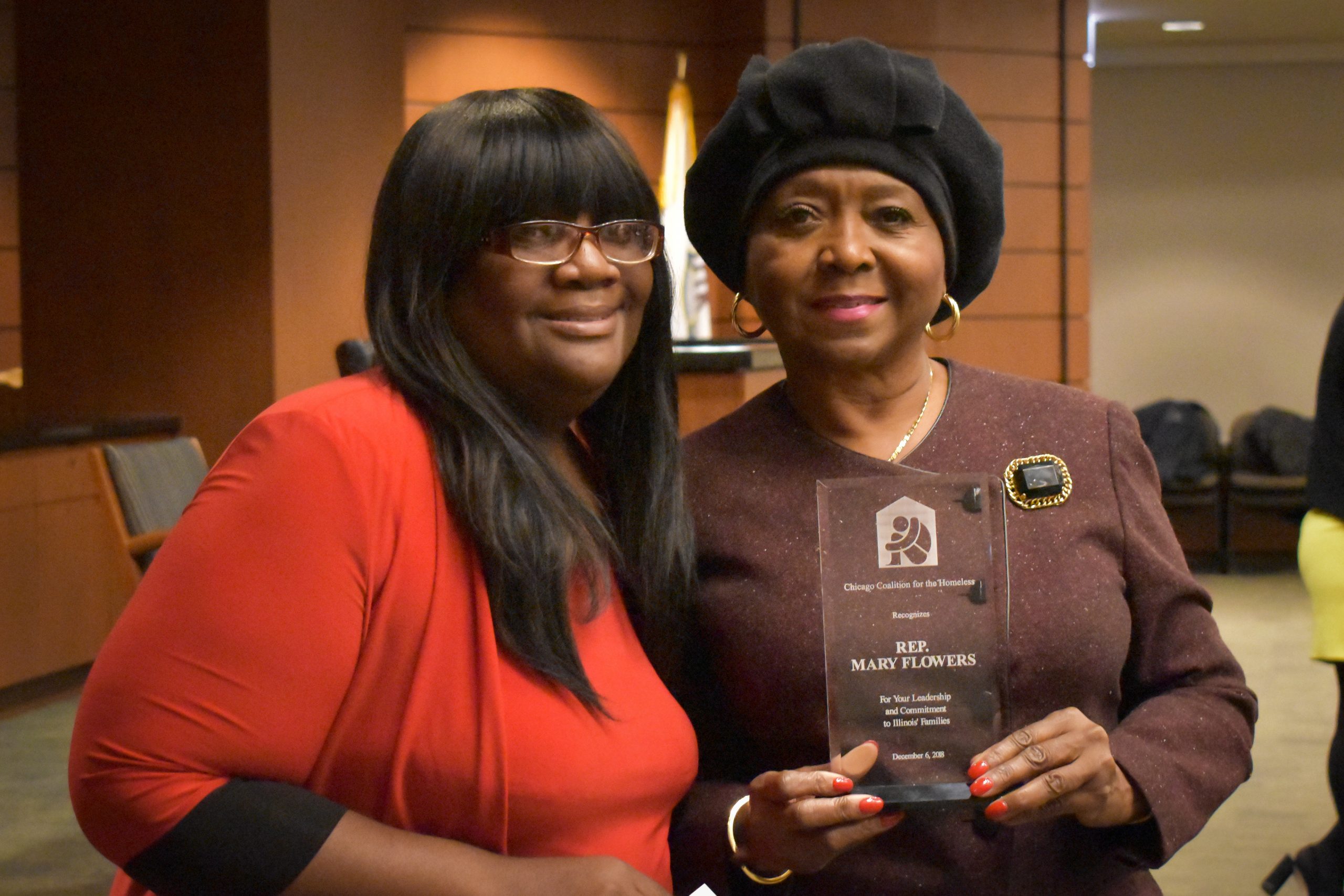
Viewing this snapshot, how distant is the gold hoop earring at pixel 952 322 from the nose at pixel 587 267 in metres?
0.38

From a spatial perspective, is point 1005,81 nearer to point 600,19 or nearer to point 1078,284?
point 1078,284

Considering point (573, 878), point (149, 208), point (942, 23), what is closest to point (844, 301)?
point (573, 878)

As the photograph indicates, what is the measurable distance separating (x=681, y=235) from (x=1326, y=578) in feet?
13.6

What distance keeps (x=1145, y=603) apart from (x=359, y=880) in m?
0.82

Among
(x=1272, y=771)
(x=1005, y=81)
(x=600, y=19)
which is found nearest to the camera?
(x=1272, y=771)

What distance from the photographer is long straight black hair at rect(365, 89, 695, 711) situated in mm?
1198

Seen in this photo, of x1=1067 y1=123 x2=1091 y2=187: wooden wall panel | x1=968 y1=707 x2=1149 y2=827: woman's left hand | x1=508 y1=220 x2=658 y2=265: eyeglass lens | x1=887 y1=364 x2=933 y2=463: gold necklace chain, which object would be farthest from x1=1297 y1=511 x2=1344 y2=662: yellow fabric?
x1=1067 y1=123 x2=1091 y2=187: wooden wall panel

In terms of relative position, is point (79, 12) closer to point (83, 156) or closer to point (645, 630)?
point (83, 156)

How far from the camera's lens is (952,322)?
5.02 feet

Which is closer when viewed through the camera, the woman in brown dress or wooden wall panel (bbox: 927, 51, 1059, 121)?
the woman in brown dress

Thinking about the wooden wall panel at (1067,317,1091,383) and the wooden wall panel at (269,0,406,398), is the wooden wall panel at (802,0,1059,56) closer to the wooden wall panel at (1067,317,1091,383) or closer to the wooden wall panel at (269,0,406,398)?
the wooden wall panel at (1067,317,1091,383)

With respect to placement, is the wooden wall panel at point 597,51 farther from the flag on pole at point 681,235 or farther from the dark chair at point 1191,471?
the dark chair at point 1191,471

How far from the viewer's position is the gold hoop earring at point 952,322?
1.49m

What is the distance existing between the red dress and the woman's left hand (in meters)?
0.33
